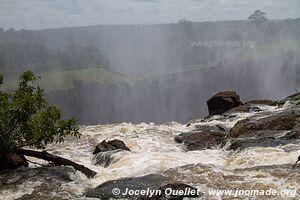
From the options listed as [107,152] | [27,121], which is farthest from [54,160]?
[107,152]

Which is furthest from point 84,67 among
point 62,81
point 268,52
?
point 268,52

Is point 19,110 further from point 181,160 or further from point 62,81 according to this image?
point 62,81

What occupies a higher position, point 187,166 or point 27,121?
point 27,121

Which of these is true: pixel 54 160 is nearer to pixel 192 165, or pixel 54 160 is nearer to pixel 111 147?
pixel 111 147

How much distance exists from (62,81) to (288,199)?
148070 mm

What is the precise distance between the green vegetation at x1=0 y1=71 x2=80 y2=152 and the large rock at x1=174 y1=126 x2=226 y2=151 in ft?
32.7

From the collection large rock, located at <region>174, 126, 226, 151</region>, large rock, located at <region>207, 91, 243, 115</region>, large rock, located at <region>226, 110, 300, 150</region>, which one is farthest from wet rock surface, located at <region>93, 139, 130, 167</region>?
large rock, located at <region>207, 91, 243, 115</region>

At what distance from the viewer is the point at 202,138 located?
1095 inches

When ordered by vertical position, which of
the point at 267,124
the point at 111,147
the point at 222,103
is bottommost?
the point at 111,147

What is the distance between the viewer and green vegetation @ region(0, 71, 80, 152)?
727 inches

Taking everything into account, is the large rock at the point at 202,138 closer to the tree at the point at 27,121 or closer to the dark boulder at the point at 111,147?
the dark boulder at the point at 111,147

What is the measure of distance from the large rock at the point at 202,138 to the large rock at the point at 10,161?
36.0 ft

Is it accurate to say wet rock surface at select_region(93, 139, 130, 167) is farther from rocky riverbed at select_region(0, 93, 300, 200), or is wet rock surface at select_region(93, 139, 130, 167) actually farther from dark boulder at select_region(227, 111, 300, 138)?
dark boulder at select_region(227, 111, 300, 138)

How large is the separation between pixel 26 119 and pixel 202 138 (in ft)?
43.4
